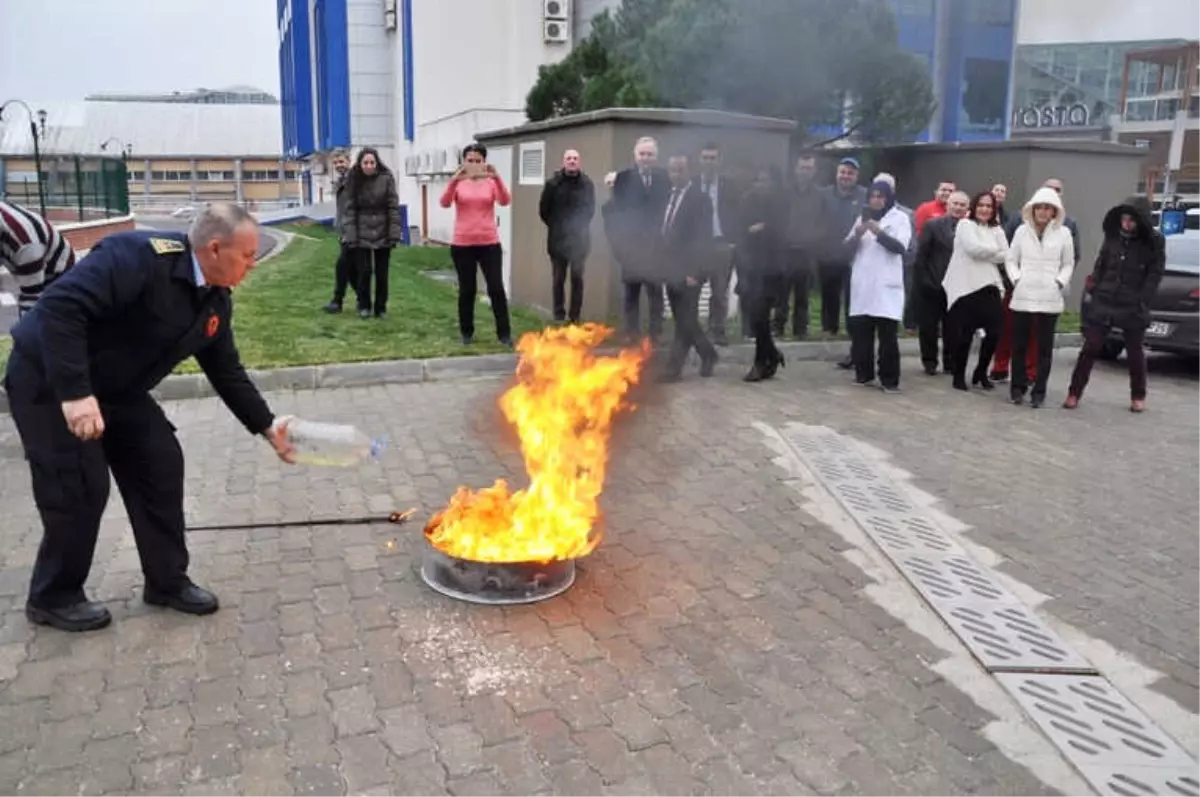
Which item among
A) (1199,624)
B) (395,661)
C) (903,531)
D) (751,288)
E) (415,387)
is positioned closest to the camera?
(395,661)

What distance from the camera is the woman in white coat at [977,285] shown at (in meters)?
8.62

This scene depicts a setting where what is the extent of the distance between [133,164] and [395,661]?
3543 inches

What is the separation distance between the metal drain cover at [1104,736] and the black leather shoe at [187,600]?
3.17 m

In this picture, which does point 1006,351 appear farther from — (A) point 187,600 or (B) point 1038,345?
(A) point 187,600

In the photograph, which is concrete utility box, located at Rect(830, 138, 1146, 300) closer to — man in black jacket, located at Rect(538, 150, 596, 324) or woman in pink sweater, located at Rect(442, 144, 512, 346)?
man in black jacket, located at Rect(538, 150, 596, 324)

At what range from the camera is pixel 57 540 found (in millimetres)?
3777

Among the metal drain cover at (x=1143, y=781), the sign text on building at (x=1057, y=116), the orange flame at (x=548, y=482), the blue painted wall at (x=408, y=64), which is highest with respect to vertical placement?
the blue painted wall at (x=408, y=64)

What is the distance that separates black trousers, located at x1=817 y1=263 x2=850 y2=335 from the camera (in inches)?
423

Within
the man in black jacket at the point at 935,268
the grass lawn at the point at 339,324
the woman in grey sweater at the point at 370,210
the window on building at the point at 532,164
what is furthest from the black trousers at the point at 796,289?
the woman in grey sweater at the point at 370,210

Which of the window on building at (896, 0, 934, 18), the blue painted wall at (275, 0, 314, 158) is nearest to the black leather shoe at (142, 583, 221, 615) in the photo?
the window on building at (896, 0, 934, 18)

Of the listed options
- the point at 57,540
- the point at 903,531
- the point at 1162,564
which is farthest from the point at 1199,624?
the point at 57,540

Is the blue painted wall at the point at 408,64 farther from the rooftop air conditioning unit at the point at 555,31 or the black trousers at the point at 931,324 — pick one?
the black trousers at the point at 931,324

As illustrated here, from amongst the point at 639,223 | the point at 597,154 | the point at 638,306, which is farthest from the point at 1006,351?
the point at 597,154

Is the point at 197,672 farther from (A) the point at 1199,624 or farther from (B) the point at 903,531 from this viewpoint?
(A) the point at 1199,624
